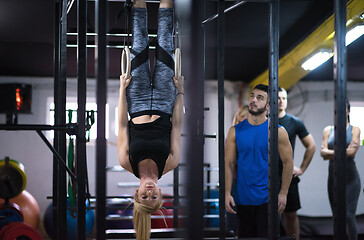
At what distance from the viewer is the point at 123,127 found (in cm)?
278

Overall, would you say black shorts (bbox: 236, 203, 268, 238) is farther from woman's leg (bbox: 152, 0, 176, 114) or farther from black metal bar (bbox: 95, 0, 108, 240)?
black metal bar (bbox: 95, 0, 108, 240)

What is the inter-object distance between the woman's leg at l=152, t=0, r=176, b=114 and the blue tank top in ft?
3.02

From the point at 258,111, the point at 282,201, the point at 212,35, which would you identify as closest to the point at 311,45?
the point at 212,35

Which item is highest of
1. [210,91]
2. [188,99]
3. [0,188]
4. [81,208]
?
[210,91]

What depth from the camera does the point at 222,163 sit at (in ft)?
11.5

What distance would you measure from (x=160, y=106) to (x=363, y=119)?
7080mm

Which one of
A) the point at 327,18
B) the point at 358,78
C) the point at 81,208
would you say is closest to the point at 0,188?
the point at 81,208

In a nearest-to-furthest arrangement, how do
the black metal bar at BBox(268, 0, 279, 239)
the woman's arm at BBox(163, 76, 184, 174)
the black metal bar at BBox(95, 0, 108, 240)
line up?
the black metal bar at BBox(95, 0, 108, 240)
the woman's arm at BBox(163, 76, 184, 174)
the black metal bar at BBox(268, 0, 279, 239)

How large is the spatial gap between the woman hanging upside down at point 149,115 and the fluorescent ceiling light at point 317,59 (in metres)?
3.44

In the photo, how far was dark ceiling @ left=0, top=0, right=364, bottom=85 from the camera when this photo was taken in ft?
17.0

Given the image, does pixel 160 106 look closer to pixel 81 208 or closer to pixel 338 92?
pixel 81 208

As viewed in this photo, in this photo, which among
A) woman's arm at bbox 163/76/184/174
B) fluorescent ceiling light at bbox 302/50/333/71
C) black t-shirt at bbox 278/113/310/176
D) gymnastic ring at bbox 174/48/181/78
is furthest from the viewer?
fluorescent ceiling light at bbox 302/50/333/71

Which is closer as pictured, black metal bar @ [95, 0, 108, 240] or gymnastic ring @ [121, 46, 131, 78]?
black metal bar @ [95, 0, 108, 240]

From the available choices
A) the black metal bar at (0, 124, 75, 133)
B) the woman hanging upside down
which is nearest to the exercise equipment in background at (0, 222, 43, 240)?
the woman hanging upside down
